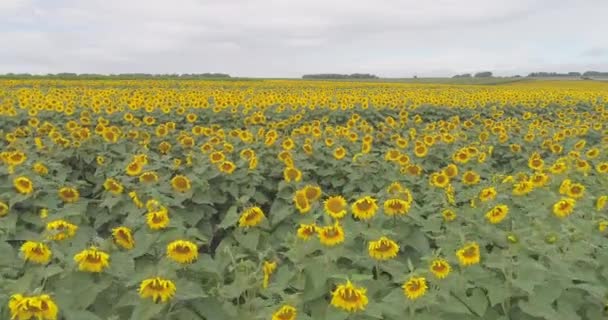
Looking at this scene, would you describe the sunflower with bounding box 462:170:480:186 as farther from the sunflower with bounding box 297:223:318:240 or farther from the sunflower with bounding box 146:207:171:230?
the sunflower with bounding box 146:207:171:230

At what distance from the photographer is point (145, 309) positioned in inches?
102

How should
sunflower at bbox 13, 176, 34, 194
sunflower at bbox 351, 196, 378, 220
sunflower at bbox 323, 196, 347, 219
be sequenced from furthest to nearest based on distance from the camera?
sunflower at bbox 13, 176, 34, 194, sunflower at bbox 323, 196, 347, 219, sunflower at bbox 351, 196, 378, 220

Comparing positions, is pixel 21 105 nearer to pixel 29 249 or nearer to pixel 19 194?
pixel 19 194

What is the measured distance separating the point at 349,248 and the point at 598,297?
136 centimetres

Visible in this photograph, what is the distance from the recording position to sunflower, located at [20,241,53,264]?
2.84 metres

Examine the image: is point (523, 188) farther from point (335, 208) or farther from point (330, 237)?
point (330, 237)

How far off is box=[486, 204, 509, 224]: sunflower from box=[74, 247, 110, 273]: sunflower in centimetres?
253

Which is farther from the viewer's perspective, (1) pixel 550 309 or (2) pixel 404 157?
(2) pixel 404 157

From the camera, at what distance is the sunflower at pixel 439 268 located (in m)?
2.89

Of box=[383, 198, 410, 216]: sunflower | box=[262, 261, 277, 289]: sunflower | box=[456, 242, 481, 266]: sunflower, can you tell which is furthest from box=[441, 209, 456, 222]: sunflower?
box=[262, 261, 277, 289]: sunflower

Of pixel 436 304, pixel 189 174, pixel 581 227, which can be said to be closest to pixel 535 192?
pixel 581 227

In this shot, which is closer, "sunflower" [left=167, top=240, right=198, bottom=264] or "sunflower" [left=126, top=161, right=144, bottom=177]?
"sunflower" [left=167, top=240, right=198, bottom=264]

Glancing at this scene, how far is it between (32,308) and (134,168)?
3447mm

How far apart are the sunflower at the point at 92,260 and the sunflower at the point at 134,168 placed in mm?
2900
